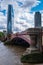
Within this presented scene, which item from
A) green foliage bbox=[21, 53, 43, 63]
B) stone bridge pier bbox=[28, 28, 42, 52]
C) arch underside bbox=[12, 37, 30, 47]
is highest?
stone bridge pier bbox=[28, 28, 42, 52]

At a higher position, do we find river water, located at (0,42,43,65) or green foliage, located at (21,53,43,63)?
green foliage, located at (21,53,43,63)

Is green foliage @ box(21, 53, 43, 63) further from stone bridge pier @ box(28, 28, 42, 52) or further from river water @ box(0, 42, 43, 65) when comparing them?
stone bridge pier @ box(28, 28, 42, 52)

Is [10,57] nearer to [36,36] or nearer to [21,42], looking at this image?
[36,36]

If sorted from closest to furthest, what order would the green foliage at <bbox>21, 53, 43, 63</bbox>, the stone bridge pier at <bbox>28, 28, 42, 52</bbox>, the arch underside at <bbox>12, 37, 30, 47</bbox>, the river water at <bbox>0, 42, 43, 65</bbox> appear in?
the green foliage at <bbox>21, 53, 43, 63</bbox> < the river water at <bbox>0, 42, 43, 65</bbox> < the stone bridge pier at <bbox>28, 28, 42, 52</bbox> < the arch underside at <bbox>12, 37, 30, 47</bbox>

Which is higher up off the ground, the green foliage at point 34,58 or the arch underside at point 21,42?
the green foliage at point 34,58

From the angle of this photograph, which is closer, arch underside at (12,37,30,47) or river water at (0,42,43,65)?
river water at (0,42,43,65)

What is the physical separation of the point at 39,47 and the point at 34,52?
5.02ft

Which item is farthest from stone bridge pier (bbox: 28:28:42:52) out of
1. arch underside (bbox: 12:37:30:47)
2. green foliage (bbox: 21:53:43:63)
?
arch underside (bbox: 12:37:30:47)

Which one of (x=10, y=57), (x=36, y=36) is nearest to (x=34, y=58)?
(x=10, y=57)

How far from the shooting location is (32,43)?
836 inches

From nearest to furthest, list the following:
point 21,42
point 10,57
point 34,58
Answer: point 34,58
point 10,57
point 21,42

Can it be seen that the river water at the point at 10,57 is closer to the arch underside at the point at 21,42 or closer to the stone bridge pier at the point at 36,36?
the stone bridge pier at the point at 36,36

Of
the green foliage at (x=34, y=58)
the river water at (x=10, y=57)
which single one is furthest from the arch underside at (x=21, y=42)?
the green foliage at (x=34, y=58)

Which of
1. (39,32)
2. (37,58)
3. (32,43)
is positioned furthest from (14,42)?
(37,58)
